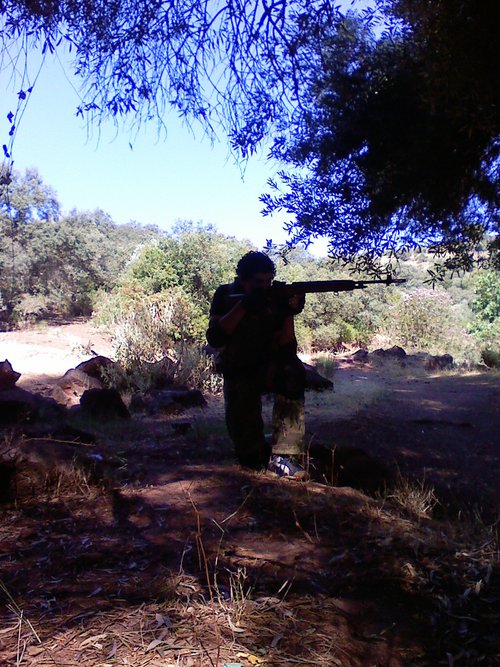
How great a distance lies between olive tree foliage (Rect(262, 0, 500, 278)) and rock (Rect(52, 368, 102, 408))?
490 centimetres

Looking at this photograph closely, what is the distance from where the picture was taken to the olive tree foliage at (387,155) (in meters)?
5.35

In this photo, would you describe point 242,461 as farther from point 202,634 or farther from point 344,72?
point 344,72

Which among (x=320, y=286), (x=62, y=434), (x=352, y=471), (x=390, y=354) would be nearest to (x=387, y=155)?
(x=320, y=286)

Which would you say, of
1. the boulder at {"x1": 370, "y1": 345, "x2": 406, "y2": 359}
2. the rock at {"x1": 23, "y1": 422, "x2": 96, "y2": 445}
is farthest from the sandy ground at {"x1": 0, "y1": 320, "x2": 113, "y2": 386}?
the boulder at {"x1": 370, "y1": 345, "x2": 406, "y2": 359}

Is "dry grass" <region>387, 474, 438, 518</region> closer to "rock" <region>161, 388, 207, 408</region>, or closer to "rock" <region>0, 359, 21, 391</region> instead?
"rock" <region>161, 388, 207, 408</region>

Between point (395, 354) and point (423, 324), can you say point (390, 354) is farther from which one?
point (423, 324)

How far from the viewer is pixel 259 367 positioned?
443 centimetres

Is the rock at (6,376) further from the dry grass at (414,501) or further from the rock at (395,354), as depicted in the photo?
the rock at (395,354)

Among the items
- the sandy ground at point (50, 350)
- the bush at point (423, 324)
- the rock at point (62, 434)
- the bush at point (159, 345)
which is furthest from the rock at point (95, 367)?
the bush at point (423, 324)

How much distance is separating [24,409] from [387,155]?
441 centimetres

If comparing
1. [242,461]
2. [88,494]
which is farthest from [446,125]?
[88,494]

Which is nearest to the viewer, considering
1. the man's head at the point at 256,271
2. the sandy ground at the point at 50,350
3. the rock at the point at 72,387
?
the man's head at the point at 256,271

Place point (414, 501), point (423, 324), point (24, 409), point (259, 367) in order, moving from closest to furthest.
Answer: point (414, 501) → point (259, 367) → point (24, 409) → point (423, 324)

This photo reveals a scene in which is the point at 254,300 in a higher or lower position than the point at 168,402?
higher
